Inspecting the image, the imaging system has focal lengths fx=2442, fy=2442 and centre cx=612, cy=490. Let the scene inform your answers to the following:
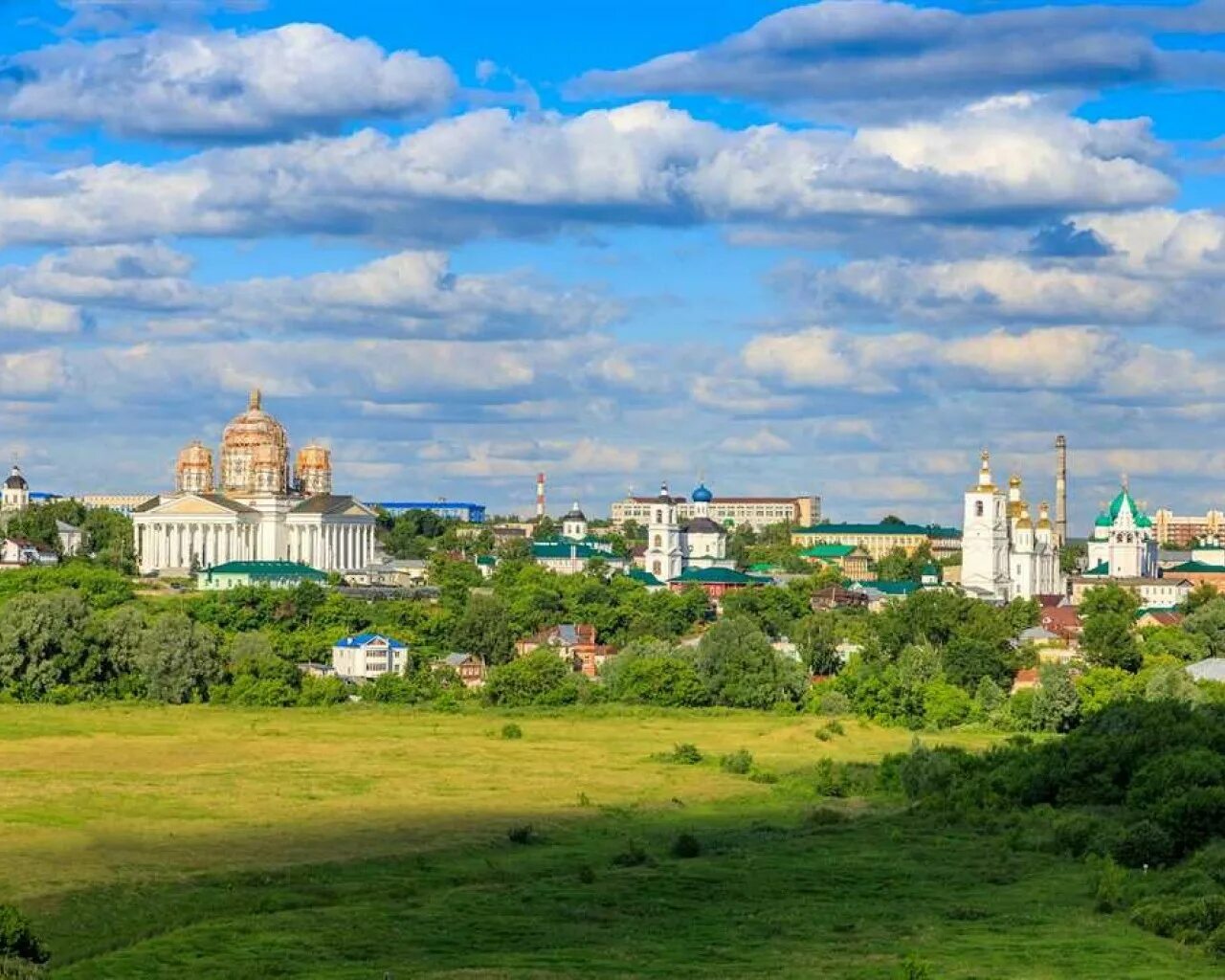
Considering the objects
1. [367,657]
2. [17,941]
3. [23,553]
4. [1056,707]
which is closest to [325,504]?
[23,553]

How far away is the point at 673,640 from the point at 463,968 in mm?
85186

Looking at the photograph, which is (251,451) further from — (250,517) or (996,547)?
(996,547)

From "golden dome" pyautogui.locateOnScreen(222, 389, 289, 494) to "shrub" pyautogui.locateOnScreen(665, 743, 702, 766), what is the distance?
111673mm

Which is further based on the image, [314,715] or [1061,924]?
[314,715]

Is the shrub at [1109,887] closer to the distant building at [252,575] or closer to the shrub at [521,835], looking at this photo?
the shrub at [521,835]

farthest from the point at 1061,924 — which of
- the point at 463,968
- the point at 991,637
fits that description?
the point at 991,637

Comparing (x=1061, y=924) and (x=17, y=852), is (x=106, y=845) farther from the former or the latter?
Result: (x=1061, y=924)

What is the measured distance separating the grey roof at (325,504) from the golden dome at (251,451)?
341cm

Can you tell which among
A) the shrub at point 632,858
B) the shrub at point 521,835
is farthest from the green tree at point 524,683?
the shrub at point 632,858

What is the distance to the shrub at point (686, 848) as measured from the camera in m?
54.4

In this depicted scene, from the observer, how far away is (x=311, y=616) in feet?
419

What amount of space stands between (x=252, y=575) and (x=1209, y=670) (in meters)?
70.2

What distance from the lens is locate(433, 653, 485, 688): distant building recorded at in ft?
366

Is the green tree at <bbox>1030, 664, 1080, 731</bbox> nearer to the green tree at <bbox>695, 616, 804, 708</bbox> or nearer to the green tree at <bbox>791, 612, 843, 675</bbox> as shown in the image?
the green tree at <bbox>695, 616, 804, 708</bbox>
